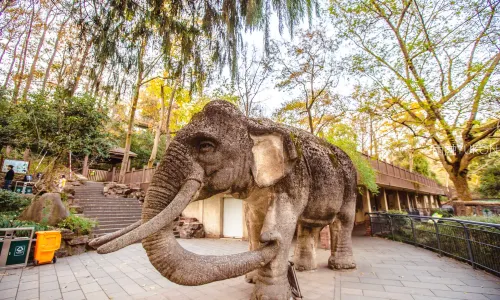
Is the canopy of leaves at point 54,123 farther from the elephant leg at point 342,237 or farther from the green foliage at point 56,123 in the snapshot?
the elephant leg at point 342,237

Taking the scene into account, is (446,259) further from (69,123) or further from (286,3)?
(69,123)

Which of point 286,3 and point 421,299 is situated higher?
point 286,3

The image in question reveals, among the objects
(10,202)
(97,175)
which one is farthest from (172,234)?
(97,175)

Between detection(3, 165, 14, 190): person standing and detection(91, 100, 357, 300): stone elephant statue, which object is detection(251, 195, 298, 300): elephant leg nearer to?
detection(91, 100, 357, 300): stone elephant statue

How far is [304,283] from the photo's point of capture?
3.64 m

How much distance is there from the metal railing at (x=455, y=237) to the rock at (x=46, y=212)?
9798mm

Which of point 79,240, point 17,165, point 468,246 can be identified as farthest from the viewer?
point 17,165

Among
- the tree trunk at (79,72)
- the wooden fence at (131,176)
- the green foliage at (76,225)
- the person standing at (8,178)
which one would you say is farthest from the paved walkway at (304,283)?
the person standing at (8,178)

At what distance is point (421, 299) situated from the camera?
9.96 ft

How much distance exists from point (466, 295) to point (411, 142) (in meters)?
9.70

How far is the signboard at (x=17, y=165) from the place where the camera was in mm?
11771

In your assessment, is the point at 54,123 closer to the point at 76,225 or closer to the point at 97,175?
the point at 76,225

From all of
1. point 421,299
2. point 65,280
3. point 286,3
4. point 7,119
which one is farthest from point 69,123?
point 421,299

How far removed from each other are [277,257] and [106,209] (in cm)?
1084
